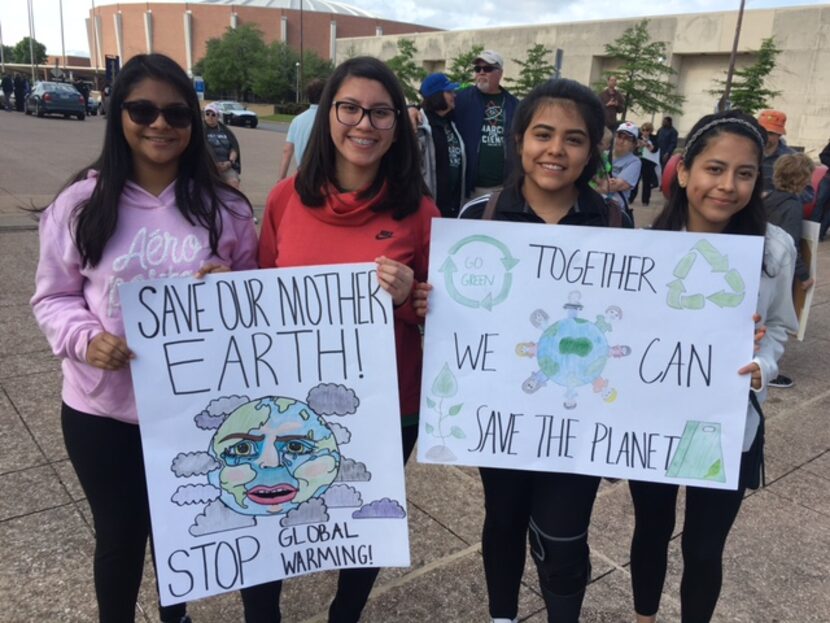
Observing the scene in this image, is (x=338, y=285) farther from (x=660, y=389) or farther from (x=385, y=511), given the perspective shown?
(x=660, y=389)

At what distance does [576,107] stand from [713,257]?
569 millimetres

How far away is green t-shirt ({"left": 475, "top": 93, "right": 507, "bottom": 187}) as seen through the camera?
522 centimetres

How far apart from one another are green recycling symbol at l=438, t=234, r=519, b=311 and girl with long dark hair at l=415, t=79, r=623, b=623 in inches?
3.7

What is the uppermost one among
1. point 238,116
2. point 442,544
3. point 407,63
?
point 407,63

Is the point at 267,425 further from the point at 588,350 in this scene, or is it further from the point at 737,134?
the point at 737,134

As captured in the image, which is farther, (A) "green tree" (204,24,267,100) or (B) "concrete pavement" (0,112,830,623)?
(A) "green tree" (204,24,267,100)

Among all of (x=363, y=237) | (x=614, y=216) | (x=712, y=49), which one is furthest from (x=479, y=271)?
(x=712, y=49)

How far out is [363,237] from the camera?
196 centimetres

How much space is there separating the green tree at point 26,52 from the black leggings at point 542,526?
12406cm

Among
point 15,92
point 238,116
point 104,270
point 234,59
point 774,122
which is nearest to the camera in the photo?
point 104,270

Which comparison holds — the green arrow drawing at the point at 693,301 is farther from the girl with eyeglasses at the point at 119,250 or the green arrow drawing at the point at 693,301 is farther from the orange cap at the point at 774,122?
the orange cap at the point at 774,122

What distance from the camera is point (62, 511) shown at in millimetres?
2904

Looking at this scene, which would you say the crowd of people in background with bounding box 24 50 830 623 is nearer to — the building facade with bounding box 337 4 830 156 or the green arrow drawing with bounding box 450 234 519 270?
the green arrow drawing with bounding box 450 234 519 270

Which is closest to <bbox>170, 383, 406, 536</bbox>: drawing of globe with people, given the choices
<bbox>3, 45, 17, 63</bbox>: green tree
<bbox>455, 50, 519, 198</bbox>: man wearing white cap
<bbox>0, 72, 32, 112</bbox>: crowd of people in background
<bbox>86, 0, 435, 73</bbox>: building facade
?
<bbox>455, 50, 519, 198</bbox>: man wearing white cap
